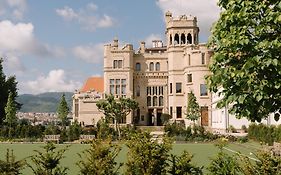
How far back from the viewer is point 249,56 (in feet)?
25.3

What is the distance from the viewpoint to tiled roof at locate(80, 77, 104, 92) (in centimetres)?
8019

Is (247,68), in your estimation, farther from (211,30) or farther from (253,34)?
(211,30)

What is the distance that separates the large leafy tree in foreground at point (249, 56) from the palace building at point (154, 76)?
5971cm

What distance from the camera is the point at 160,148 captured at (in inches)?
377

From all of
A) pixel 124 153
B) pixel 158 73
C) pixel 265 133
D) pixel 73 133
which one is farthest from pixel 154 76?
pixel 124 153

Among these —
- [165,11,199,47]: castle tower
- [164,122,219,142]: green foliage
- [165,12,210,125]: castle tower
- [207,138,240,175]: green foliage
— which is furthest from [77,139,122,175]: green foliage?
[165,11,199,47]: castle tower

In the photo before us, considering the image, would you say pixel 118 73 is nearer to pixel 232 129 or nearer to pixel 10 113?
pixel 10 113

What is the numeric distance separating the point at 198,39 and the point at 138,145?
66.9 meters

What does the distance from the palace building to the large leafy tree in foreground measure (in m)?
59.7

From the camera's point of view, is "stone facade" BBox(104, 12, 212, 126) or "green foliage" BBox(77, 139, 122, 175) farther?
"stone facade" BBox(104, 12, 212, 126)

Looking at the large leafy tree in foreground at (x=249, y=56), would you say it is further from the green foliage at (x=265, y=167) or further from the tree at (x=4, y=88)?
the tree at (x=4, y=88)

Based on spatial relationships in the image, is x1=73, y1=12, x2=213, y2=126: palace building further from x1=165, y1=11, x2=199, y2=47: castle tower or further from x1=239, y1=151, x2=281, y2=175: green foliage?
x1=239, y1=151, x2=281, y2=175: green foliage

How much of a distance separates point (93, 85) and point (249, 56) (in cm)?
7454

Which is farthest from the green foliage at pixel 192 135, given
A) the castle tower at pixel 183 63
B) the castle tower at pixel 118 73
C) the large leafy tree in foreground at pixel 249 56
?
the large leafy tree in foreground at pixel 249 56
